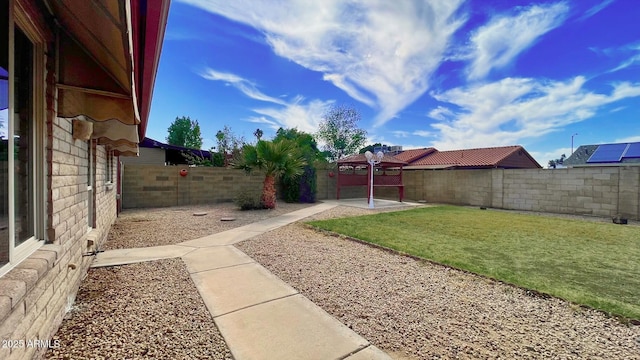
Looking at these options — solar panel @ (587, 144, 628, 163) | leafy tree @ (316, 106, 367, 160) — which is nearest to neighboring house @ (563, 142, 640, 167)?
solar panel @ (587, 144, 628, 163)

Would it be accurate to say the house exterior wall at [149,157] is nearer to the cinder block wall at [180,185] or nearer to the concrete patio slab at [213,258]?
the cinder block wall at [180,185]

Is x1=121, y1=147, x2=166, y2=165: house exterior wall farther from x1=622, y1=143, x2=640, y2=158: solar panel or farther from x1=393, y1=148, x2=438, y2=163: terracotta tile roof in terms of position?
x1=622, y1=143, x2=640, y2=158: solar panel

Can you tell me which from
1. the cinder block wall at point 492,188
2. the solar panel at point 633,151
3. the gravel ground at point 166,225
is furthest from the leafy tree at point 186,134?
the solar panel at point 633,151

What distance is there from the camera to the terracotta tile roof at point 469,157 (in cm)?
2031

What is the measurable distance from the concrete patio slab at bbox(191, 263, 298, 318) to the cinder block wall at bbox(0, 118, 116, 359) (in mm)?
1344

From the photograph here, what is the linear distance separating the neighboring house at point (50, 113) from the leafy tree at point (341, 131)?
31845mm

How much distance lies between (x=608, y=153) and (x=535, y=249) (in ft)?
114

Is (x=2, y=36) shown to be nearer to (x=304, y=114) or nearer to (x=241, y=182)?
(x=241, y=182)

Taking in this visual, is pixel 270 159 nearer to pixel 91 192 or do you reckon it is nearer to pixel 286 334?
pixel 91 192

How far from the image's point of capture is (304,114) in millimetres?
25281

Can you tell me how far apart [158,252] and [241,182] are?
9.07m

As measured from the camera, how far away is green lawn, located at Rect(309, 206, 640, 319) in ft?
12.3

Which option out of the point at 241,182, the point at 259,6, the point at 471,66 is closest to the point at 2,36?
the point at 259,6

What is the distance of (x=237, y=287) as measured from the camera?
3.63 metres
